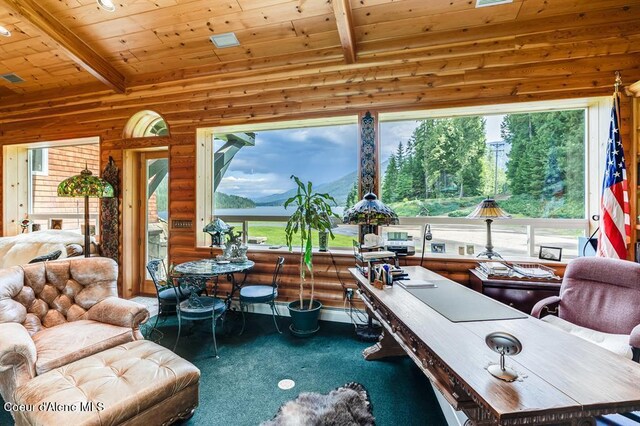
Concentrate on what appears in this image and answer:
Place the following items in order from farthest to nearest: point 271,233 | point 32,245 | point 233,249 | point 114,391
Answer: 1. point 271,233
2. point 32,245
3. point 233,249
4. point 114,391

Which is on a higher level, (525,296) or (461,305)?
(461,305)

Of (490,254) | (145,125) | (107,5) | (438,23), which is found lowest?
(490,254)

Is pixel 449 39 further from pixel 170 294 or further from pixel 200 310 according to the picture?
pixel 170 294

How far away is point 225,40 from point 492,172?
356 centimetres

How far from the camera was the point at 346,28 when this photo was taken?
9.49 feet

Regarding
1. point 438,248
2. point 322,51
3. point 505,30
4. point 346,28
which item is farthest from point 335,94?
point 438,248

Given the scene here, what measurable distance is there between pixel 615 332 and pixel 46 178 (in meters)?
7.92

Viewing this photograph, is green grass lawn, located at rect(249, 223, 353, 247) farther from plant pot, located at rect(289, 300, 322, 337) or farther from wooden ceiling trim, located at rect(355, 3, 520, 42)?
wooden ceiling trim, located at rect(355, 3, 520, 42)

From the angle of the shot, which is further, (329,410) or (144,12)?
(144,12)

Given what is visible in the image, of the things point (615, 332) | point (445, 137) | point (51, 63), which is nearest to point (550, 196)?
point (445, 137)

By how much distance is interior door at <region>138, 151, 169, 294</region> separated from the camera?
176 inches

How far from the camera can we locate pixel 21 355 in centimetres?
168

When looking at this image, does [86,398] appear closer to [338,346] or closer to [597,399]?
[338,346]

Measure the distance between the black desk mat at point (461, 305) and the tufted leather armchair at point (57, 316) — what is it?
7.41 ft
